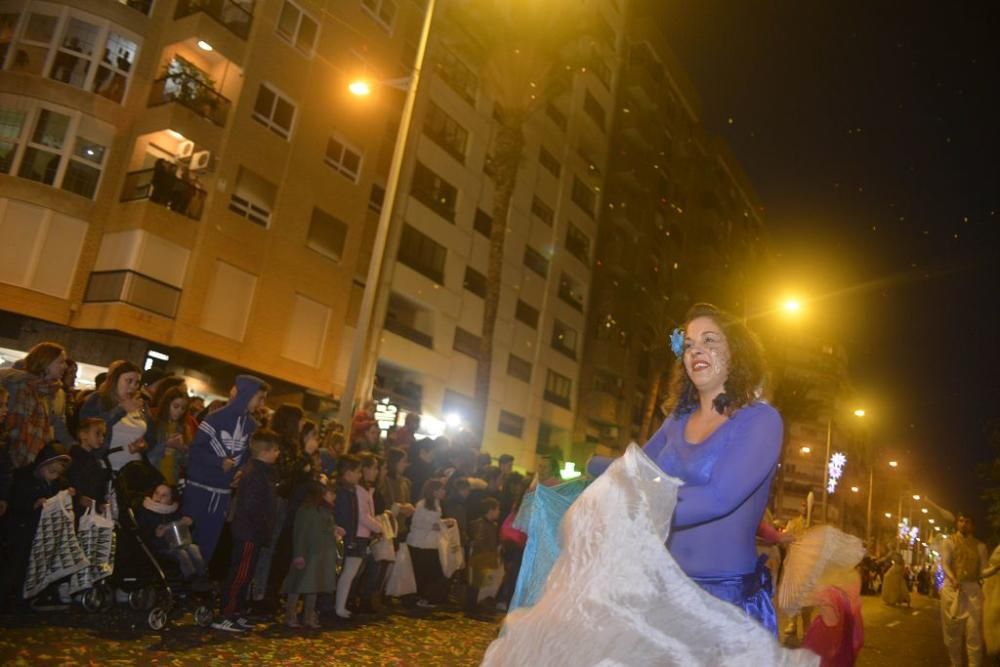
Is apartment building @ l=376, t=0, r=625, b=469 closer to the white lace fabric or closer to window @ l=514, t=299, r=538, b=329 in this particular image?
window @ l=514, t=299, r=538, b=329

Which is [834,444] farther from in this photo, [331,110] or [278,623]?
[278,623]

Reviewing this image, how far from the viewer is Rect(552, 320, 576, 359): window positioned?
3933 cm

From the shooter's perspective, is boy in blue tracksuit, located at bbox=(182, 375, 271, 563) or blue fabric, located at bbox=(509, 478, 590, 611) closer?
blue fabric, located at bbox=(509, 478, 590, 611)

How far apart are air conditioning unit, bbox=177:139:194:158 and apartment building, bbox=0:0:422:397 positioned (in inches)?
1.6

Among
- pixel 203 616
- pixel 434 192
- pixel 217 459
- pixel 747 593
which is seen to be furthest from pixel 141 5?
pixel 747 593

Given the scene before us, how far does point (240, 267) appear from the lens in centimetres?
2245

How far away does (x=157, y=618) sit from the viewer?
6.67 meters

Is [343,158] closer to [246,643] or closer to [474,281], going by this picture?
[474,281]

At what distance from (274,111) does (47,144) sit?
20.8ft

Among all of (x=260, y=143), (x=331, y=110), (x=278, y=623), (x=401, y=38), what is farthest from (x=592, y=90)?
(x=278, y=623)

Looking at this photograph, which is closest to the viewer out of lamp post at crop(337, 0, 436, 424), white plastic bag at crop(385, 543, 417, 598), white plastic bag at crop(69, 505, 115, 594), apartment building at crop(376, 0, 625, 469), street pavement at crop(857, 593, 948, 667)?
white plastic bag at crop(69, 505, 115, 594)

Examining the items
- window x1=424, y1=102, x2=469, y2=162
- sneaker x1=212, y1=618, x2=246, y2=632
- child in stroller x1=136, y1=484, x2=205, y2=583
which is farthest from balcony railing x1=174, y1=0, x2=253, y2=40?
sneaker x1=212, y1=618, x2=246, y2=632

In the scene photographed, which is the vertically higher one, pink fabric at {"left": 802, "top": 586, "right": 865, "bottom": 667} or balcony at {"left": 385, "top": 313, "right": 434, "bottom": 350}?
balcony at {"left": 385, "top": 313, "right": 434, "bottom": 350}

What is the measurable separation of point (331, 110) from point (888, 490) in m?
105
